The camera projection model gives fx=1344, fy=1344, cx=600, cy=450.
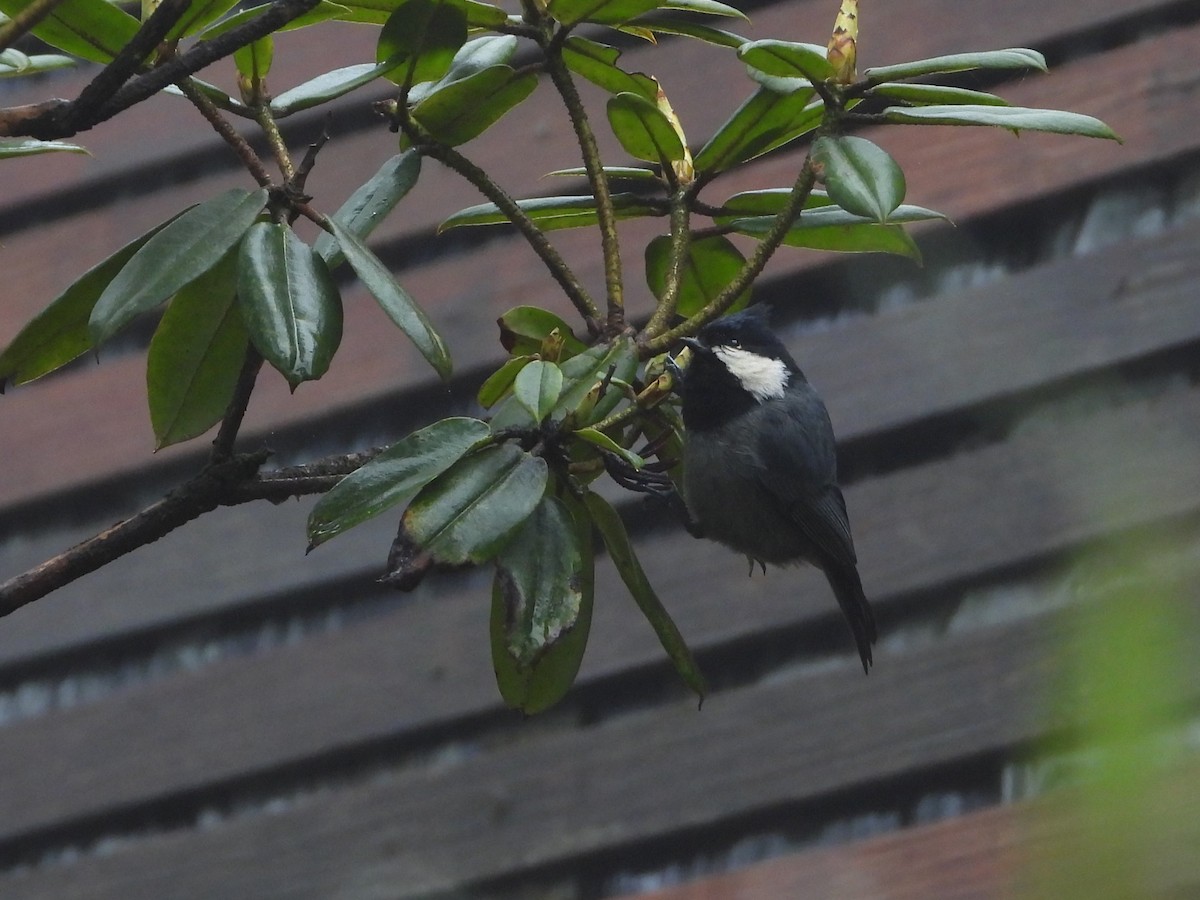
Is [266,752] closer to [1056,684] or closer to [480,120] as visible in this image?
Answer: [480,120]

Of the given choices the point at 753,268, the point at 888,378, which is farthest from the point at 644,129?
the point at 888,378

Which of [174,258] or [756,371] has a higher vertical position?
[174,258]

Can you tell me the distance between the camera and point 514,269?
2.02m

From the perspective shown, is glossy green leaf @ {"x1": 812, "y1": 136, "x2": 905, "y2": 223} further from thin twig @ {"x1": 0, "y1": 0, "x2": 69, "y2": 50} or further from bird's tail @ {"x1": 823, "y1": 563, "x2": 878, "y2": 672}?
bird's tail @ {"x1": 823, "y1": 563, "x2": 878, "y2": 672}

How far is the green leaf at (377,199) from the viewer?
0.96 metres

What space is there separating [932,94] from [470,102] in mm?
320

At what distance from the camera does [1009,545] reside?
1759mm

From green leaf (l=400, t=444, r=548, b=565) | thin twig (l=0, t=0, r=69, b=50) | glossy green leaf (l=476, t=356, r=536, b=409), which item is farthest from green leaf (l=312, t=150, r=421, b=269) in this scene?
thin twig (l=0, t=0, r=69, b=50)

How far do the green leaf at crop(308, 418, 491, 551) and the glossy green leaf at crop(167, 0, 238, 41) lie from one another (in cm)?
30

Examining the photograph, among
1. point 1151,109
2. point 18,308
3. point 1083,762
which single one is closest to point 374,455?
point 1083,762

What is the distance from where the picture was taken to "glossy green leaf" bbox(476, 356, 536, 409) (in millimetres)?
958

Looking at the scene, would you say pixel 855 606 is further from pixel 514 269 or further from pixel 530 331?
pixel 514 269

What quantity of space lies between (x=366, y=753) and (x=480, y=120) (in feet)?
3.77

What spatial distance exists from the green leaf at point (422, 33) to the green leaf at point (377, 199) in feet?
0.27
